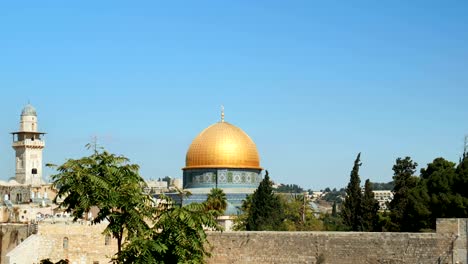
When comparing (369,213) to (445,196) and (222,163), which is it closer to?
(445,196)

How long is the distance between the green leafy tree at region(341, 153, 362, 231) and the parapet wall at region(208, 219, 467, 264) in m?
9.50

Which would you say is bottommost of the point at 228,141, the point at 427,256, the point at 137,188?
the point at 427,256

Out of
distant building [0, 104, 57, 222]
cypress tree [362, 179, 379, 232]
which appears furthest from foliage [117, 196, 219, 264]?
distant building [0, 104, 57, 222]

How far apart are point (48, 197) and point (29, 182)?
3.23 meters

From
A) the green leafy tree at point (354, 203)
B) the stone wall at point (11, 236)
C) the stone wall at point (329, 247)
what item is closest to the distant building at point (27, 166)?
the stone wall at point (11, 236)

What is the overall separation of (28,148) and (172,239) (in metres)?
34.9

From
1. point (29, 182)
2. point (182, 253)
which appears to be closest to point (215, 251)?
point (182, 253)

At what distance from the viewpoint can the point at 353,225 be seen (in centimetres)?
3127

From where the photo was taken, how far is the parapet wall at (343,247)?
19.7 metres

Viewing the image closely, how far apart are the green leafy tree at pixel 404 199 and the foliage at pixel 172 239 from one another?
1064 centimetres

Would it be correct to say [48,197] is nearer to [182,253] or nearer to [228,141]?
[228,141]

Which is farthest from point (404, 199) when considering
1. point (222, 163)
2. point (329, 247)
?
point (222, 163)

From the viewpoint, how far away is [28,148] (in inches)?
2004

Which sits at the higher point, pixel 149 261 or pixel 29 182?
pixel 29 182
